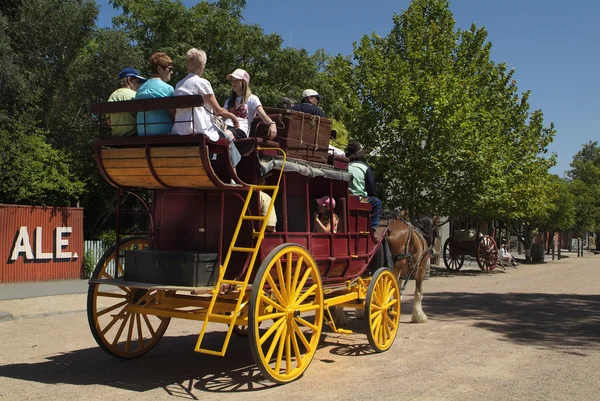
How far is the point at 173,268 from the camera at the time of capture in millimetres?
5828

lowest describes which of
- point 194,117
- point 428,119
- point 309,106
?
point 194,117

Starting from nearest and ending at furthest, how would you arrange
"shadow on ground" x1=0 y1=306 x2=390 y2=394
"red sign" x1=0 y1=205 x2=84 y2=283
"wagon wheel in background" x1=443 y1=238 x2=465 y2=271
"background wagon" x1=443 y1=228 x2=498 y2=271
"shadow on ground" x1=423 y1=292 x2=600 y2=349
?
"shadow on ground" x1=0 y1=306 x2=390 y2=394 < "shadow on ground" x1=423 y1=292 x2=600 y2=349 < "red sign" x1=0 y1=205 x2=84 y2=283 < "background wagon" x1=443 y1=228 x2=498 y2=271 < "wagon wheel in background" x1=443 y1=238 x2=465 y2=271

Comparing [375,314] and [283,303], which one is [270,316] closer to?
[283,303]

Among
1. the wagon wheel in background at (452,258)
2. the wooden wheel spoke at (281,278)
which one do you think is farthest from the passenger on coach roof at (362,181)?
the wagon wheel in background at (452,258)

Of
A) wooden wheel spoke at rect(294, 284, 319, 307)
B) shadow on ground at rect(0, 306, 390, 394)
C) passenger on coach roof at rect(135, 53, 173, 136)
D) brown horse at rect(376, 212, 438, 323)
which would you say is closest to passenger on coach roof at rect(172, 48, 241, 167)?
passenger on coach roof at rect(135, 53, 173, 136)

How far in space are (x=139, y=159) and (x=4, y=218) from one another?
11552 mm

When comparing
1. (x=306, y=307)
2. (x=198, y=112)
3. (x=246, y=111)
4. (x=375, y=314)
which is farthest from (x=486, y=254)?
(x=198, y=112)

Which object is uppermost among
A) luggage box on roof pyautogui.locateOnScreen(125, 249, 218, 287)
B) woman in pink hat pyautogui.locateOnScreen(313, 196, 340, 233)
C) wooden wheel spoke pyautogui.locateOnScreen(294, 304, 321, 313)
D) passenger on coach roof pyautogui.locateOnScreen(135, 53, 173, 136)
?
passenger on coach roof pyautogui.locateOnScreen(135, 53, 173, 136)

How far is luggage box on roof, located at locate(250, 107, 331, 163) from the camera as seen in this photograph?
6.61 m

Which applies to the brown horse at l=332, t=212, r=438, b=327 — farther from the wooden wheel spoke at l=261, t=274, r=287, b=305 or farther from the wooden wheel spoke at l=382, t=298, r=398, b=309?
the wooden wheel spoke at l=261, t=274, r=287, b=305

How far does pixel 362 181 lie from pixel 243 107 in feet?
8.73

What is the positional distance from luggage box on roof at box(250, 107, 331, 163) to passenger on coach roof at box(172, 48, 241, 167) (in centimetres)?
65

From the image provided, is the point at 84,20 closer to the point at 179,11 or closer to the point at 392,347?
the point at 179,11

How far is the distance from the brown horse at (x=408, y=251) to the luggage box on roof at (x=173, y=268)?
161 inches
